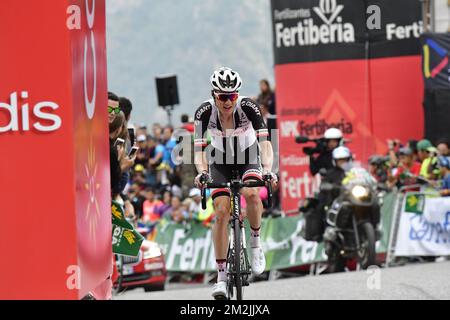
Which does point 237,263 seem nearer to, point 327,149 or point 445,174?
point 445,174

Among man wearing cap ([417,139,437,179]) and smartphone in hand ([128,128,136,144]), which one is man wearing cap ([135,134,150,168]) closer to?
man wearing cap ([417,139,437,179])

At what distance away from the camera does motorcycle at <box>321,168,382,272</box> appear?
17.7 meters

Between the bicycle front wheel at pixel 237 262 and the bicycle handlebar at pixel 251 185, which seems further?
the bicycle front wheel at pixel 237 262

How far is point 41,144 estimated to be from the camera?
17.8 ft

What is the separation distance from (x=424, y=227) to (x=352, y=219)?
1.23m

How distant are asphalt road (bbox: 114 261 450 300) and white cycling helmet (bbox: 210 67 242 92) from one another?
128 inches

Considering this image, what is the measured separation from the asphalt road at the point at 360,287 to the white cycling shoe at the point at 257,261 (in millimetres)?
2042

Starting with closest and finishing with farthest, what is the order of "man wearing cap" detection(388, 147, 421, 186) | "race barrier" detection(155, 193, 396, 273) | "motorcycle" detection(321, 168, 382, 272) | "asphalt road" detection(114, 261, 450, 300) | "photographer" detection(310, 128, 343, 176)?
"asphalt road" detection(114, 261, 450, 300)
"motorcycle" detection(321, 168, 382, 272)
"photographer" detection(310, 128, 343, 176)
"race barrier" detection(155, 193, 396, 273)
"man wearing cap" detection(388, 147, 421, 186)

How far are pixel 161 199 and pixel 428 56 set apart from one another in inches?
253

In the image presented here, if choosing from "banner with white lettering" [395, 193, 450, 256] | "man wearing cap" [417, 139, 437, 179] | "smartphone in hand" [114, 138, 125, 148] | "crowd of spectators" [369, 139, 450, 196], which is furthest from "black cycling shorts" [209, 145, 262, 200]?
"man wearing cap" [417, 139, 437, 179]

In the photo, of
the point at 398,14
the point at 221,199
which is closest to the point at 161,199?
the point at 398,14

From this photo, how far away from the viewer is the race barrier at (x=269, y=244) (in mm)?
19531

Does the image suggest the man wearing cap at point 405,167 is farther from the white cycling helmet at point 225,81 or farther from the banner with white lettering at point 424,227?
the white cycling helmet at point 225,81

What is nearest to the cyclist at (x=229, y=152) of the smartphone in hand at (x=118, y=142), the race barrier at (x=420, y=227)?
the smartphone in hand at (x=118, y=142)
